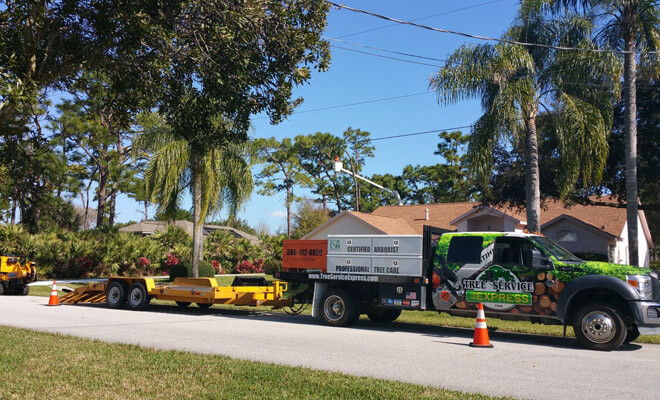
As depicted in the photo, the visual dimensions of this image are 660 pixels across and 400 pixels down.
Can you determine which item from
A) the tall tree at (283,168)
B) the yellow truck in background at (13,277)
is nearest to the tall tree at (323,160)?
the tall tree at (283,168)

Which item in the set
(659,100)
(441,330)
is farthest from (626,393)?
(659,100)

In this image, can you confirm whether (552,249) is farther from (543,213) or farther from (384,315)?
(543,213)

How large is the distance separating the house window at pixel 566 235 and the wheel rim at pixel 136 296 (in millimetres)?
27774

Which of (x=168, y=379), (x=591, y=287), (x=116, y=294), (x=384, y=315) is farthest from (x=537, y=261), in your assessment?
(x=116, y=294)

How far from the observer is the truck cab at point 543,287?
1069 centimetres

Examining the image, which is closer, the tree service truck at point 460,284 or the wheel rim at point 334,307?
the tree service truck at point 460,284

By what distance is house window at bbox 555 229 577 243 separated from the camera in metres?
37.0

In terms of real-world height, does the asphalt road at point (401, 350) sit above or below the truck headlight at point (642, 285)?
below

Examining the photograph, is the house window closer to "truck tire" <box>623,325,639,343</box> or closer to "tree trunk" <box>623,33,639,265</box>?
"tree trunk" <box>623,33,639,265</box>

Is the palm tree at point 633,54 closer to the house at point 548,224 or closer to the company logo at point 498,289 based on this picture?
the company logo at point 498,289

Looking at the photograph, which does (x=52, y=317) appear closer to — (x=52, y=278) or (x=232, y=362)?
(x=232, y=362)

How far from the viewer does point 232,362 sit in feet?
28.1

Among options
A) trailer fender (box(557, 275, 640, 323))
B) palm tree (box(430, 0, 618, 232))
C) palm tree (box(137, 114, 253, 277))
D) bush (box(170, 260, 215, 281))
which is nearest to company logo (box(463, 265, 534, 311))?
trailer fender (box(557, 275, 640, 323))

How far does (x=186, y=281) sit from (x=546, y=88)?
12.8 metres
